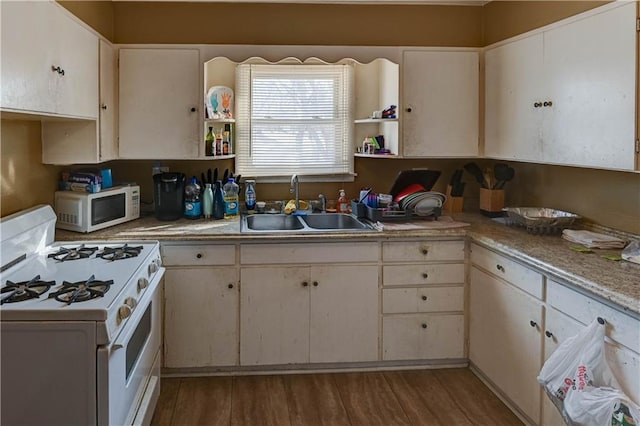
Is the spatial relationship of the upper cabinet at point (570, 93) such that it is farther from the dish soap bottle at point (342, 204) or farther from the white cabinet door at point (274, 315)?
the white cabinet door at point (274, 315)

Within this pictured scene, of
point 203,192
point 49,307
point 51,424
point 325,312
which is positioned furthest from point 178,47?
point 51,424

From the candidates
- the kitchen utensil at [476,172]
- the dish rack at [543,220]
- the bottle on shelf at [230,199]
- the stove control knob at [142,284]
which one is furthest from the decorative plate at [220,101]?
the dish rack at [543,220]

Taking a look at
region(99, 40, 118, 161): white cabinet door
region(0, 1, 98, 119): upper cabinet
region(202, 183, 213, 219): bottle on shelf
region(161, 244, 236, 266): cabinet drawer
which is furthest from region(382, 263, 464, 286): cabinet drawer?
region(0, 1, 98, 119): upper cabinet

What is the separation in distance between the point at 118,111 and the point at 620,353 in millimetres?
2927

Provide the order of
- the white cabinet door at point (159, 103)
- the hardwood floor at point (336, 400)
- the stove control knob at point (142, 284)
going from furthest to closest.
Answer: the white cabinet door at point (159, 103) → the hardwood floor at point (336, 400) → the stove control knob at point (142, 284)

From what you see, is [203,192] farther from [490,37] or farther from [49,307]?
[490,37]

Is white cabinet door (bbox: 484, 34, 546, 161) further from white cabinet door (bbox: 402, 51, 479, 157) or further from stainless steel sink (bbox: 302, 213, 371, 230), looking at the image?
stainless steel sink (bbox: 302, 213, 371, 230)

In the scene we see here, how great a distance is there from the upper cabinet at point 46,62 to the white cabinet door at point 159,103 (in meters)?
0.40

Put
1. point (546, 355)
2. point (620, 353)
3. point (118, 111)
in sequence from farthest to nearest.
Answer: point (118, 111) → point (546, 355) → point (620, 353)

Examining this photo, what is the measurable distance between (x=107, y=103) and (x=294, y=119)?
1.25 metres

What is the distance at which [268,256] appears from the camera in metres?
3.16

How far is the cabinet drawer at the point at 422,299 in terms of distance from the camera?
326 cm

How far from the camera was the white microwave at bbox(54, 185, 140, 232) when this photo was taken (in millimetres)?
3010

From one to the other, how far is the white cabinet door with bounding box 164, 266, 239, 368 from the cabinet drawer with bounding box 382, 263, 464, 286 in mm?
896
